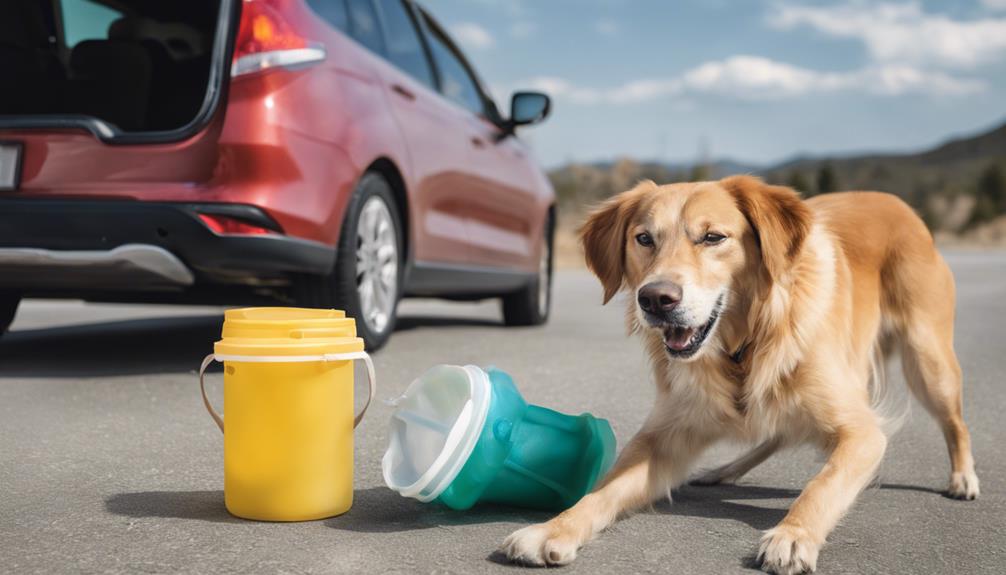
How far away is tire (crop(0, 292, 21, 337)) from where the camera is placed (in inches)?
246

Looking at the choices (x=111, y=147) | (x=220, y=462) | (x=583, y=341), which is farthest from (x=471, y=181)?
(x=220, y=462)

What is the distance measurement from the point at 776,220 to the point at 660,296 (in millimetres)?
553

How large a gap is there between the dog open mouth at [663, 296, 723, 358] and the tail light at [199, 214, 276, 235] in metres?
2.13

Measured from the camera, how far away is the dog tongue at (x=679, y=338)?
10.6 feet

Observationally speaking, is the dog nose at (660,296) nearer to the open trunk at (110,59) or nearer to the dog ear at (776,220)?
the dog ear at (776,220)

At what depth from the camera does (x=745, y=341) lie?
10.9 feet

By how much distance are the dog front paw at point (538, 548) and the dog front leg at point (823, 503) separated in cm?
48

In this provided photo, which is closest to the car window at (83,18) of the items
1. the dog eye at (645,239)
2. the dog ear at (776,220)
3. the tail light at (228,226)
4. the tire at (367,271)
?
the tire at (367,271)

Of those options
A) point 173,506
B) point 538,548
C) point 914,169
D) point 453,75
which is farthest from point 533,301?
point 914,169

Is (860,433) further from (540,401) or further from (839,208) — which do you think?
(540,401)

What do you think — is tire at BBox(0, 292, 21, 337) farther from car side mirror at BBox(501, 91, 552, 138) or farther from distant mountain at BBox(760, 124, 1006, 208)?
distant mountain at BBox(760, 124, 1006, 208)

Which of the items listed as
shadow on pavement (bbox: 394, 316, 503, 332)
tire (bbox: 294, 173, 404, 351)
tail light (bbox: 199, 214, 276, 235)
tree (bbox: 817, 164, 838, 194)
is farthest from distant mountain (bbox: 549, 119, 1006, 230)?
tail light (bbox: 199, 214, 276, 235)

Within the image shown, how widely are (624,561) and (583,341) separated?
4.67 metres

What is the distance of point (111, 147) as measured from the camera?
4762 millimetres
